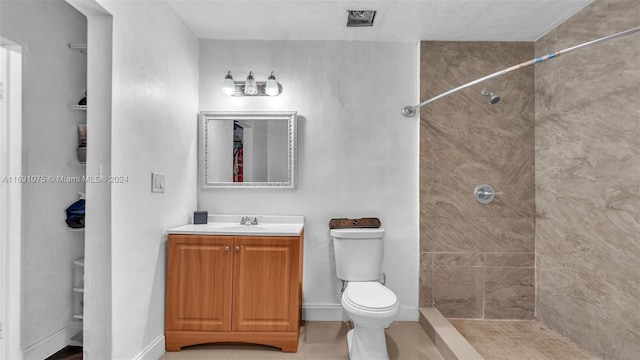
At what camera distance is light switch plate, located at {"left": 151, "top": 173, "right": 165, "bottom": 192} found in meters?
1.99

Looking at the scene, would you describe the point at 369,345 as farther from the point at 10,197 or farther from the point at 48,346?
the point at 10,197

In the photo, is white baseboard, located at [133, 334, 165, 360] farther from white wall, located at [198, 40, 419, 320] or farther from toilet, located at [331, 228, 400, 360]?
toilet, located at [331, 228, 400, 360]

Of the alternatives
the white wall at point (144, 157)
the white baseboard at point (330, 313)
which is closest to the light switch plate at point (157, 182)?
the white wall at point (144, 157)

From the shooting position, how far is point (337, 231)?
8.14 feet

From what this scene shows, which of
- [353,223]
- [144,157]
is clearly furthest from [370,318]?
[144,157]

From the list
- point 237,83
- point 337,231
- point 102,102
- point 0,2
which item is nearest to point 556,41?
point 337,231

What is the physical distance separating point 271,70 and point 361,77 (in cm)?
73

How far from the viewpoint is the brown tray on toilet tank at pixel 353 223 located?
2621mm

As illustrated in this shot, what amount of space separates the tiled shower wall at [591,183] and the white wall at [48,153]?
2949 mm

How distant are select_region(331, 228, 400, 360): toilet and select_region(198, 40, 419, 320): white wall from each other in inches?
9.7

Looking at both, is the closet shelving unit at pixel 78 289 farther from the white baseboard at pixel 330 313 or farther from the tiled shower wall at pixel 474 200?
the tiled shower wall at pixel 474 200

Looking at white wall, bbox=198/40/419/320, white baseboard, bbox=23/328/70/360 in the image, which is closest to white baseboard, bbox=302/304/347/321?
white wall, bbox=198/40/419/320

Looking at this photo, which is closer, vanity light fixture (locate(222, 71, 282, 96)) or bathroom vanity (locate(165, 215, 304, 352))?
bathroom vanity (locate(165, 215, 304, 352))

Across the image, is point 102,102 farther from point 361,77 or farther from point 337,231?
point 361,77
